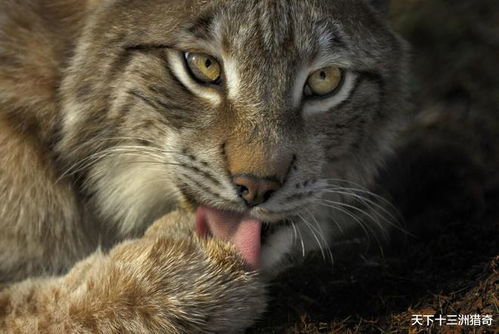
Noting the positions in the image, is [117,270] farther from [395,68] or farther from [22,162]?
[395,68]

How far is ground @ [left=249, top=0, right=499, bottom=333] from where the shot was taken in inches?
115

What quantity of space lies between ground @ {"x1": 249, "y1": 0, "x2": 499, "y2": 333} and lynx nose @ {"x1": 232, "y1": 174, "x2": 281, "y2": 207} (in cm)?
Result: 54

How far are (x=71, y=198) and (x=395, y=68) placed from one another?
1.45 m

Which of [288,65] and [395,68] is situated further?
[395,68]

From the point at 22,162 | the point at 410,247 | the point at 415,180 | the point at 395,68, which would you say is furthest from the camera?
the point at 415,180

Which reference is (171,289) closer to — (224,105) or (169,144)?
(169,144)

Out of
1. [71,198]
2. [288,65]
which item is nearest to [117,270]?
[71,198]

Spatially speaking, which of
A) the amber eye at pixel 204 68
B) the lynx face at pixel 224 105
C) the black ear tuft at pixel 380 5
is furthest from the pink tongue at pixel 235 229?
the black ear tuft at pixel 380 5

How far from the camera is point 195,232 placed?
9.66 feet

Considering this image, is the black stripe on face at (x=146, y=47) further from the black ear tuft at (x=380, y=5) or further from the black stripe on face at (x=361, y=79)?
the black ear tuft at (x=380, y=5)

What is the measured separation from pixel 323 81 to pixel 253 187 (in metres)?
0.59

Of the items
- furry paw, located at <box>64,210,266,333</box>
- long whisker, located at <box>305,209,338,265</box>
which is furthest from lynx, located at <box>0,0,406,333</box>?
long whisker, located at <box>305,209,338,265</box>

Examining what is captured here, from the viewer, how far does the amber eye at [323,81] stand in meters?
2.99

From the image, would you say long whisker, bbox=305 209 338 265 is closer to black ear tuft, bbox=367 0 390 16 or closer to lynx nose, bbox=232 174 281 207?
lynx nose, bbox=232 174 281 207
